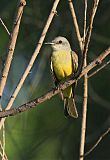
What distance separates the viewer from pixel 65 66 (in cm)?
490

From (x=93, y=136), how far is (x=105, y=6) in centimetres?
158

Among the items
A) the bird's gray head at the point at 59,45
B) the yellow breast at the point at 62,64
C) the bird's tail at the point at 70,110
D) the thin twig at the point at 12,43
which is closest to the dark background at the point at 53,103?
the bird's gray head at the point at 59,45

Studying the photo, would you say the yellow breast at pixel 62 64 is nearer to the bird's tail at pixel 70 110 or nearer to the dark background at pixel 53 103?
the bird's tail at pixel 70 110

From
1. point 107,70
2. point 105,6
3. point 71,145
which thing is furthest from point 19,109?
point 71,145

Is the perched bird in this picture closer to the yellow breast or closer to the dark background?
the yellow breast

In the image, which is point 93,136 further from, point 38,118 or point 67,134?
point 38,118

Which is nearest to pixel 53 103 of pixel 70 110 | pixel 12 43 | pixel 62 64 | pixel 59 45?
pixel 59 45

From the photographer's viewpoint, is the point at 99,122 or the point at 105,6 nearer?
the point at 105,6

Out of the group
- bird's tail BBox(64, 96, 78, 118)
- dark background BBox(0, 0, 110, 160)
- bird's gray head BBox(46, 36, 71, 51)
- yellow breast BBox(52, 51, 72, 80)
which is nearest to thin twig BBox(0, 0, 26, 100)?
bird's tail BBox(64, 96, 78, 118)

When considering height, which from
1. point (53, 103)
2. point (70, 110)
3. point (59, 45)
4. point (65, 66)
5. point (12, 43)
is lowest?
point (12, 43)

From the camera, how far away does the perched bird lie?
15.9ft

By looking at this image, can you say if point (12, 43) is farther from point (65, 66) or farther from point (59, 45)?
point (59, 45)

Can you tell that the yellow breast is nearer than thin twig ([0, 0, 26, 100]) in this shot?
No

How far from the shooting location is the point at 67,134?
27.2ft
